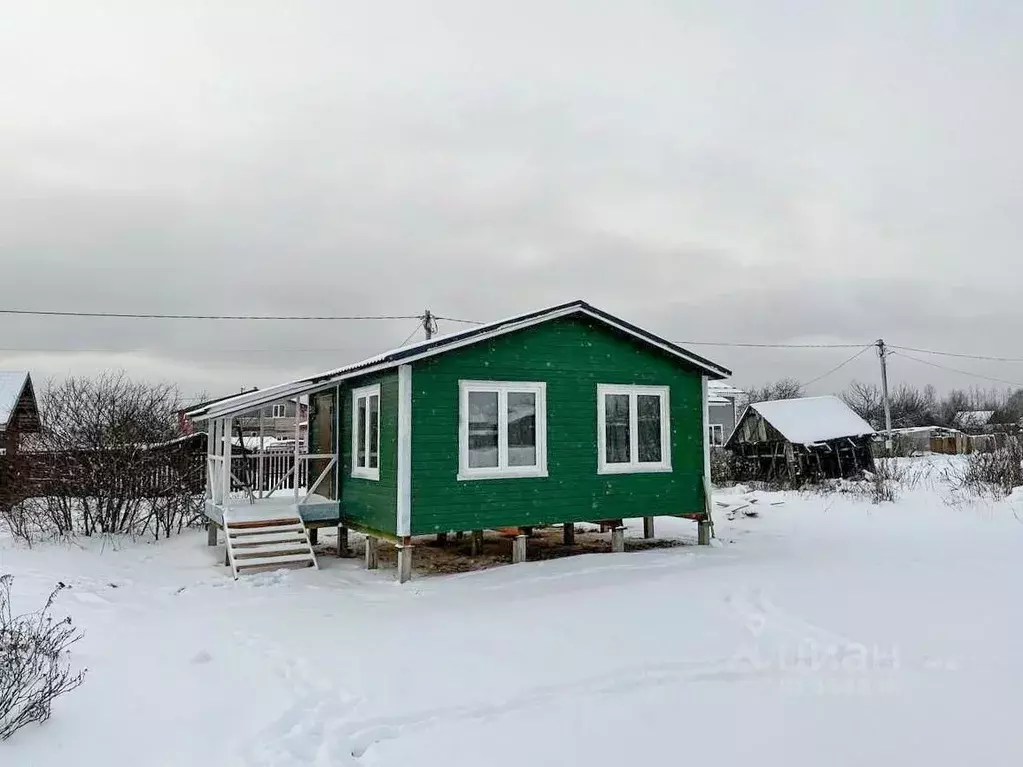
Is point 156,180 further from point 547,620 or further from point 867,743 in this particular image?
point 867,743

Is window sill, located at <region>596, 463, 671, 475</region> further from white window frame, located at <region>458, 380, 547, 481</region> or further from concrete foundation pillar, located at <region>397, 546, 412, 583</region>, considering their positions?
concrete foundation pillar, located at <region>397, 546, 412, 583</region>

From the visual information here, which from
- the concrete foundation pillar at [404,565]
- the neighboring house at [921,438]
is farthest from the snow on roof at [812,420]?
the concrete foundation pillar at [404,565]

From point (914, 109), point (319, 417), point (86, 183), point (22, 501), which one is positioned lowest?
point (22, 501)

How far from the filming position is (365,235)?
1928 centimetres

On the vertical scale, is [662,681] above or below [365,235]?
below

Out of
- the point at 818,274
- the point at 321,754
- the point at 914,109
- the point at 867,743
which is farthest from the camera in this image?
the point at 818,274

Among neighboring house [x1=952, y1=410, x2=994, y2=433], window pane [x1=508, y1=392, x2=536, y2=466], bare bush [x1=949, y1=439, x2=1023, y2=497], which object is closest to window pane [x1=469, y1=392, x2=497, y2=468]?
window pane [x1=508, y1=392, x2=536, y2=466]

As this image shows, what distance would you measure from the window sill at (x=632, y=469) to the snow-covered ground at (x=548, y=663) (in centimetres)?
144

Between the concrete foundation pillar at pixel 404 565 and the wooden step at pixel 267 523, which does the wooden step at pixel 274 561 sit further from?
the concrete foundation pillar at pixel 404 565

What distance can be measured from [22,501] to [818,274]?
24046 millimetres

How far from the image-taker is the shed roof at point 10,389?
78.7 feet

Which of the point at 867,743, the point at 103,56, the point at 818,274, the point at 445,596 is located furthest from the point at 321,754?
the point at 818,274

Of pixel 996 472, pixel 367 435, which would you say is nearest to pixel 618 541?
pixel 367 435

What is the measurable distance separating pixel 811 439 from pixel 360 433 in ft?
63.3
